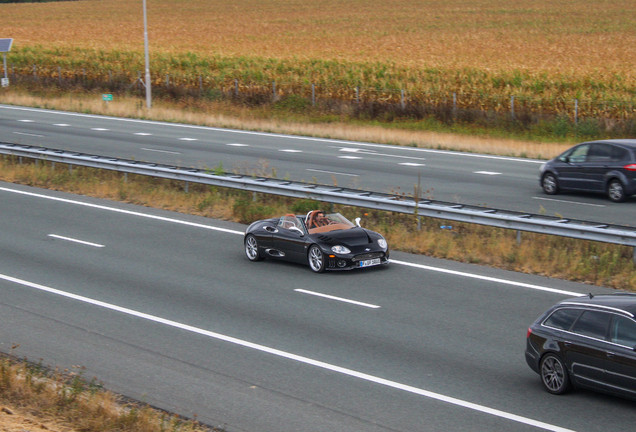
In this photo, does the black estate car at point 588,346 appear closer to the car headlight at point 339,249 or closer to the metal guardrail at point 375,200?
the car headlight at point 339,249

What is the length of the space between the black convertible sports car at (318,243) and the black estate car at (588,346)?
564cm

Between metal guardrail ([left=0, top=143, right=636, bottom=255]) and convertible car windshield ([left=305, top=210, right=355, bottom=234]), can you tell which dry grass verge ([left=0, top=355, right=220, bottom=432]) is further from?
metal guardrail ([left=0, top=143, right=636, bottom=255])

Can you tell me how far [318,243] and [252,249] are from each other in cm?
179

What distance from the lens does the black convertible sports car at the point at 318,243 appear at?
15234mm

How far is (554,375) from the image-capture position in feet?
31.6

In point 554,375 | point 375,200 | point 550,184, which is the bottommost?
point 554,375

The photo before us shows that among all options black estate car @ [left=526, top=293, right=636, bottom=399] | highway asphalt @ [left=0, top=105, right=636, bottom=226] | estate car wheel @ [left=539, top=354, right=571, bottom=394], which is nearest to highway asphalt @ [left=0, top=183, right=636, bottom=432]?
estate car wheel @ [left=539, top=354, right=571, bottom=394]

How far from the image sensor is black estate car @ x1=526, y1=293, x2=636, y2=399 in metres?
8.91

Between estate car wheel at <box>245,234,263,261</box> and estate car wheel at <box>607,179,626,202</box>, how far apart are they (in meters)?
10.4

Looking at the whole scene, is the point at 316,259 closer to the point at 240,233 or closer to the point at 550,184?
the point at 240,233

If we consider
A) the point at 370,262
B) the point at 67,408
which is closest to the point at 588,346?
the point at 67,408

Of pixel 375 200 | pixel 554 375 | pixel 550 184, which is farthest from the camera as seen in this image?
pixel 550 184

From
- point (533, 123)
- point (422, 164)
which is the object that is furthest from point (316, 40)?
point (422, 164)

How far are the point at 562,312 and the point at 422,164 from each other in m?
19.0
